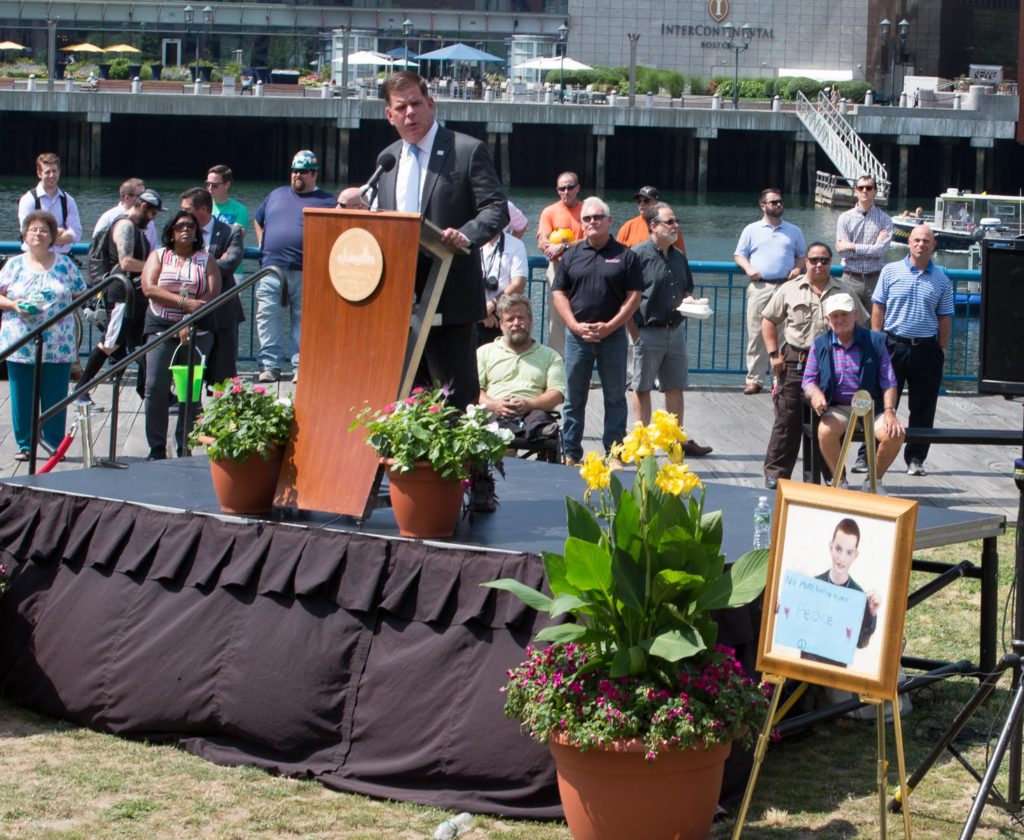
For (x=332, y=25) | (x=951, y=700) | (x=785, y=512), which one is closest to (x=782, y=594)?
(x=785, y=512)

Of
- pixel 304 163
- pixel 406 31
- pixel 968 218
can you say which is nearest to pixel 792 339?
pixel 304 163

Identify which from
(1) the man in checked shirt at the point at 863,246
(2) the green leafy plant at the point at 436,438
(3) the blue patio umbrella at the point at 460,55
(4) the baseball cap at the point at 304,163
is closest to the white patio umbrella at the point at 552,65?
(3) the blue patio umbrella at the point at 460,55

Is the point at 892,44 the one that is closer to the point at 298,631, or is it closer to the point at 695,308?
the point at 695,308

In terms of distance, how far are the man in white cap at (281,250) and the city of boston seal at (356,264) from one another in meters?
6.06

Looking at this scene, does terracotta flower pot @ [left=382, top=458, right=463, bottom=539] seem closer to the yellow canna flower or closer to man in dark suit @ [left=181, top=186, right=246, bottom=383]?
the yellow canna flower

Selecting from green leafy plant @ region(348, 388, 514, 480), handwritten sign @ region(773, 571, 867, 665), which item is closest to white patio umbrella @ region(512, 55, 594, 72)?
green leafy plant @ region(348, 388, 514, 480)

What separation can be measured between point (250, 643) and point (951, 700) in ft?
8.90

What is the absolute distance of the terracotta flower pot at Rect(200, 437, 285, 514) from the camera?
5.93 meters

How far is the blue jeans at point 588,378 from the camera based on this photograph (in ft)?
33.1

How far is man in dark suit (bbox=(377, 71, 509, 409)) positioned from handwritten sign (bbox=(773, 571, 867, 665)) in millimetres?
2295

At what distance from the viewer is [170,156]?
62969mm

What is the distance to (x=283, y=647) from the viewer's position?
221 inches

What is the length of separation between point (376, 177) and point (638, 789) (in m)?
2.66

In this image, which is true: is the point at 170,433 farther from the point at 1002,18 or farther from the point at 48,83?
the point at 1002,18
